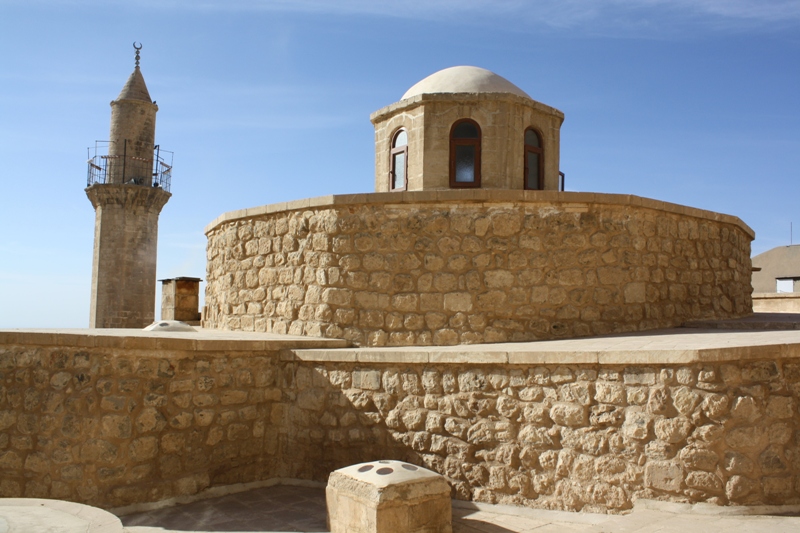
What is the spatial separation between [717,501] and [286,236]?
20.0 ft

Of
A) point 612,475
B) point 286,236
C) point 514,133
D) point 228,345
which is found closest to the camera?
point 612,475

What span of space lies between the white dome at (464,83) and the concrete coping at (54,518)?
8519 mm

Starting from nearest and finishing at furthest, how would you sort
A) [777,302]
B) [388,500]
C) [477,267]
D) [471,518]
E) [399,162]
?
[388,500], [471,518], [477,267], [399,162], [777,302]

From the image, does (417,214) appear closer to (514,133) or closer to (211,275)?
(514,133)

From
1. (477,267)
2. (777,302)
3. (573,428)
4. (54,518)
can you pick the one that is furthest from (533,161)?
(777,302)

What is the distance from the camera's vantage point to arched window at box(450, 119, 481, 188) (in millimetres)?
10938

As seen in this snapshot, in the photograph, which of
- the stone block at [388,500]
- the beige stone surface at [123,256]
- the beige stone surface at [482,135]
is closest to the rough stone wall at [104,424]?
the stone block at [388,500]

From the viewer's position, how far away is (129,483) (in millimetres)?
6781

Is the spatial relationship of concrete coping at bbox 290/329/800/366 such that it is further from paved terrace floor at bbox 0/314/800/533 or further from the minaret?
the minaret

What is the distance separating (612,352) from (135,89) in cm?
2543

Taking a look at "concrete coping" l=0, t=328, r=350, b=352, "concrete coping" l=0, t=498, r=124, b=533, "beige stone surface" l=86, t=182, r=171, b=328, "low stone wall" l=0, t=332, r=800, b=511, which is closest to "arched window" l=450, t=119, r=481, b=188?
"low stone wall" l=0, t=332, r=800, b=511

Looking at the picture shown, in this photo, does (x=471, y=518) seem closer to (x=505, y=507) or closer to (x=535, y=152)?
(x=505, y=507)

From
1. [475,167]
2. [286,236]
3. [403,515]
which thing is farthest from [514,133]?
[403,515]

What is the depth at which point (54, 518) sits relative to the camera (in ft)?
14.9
